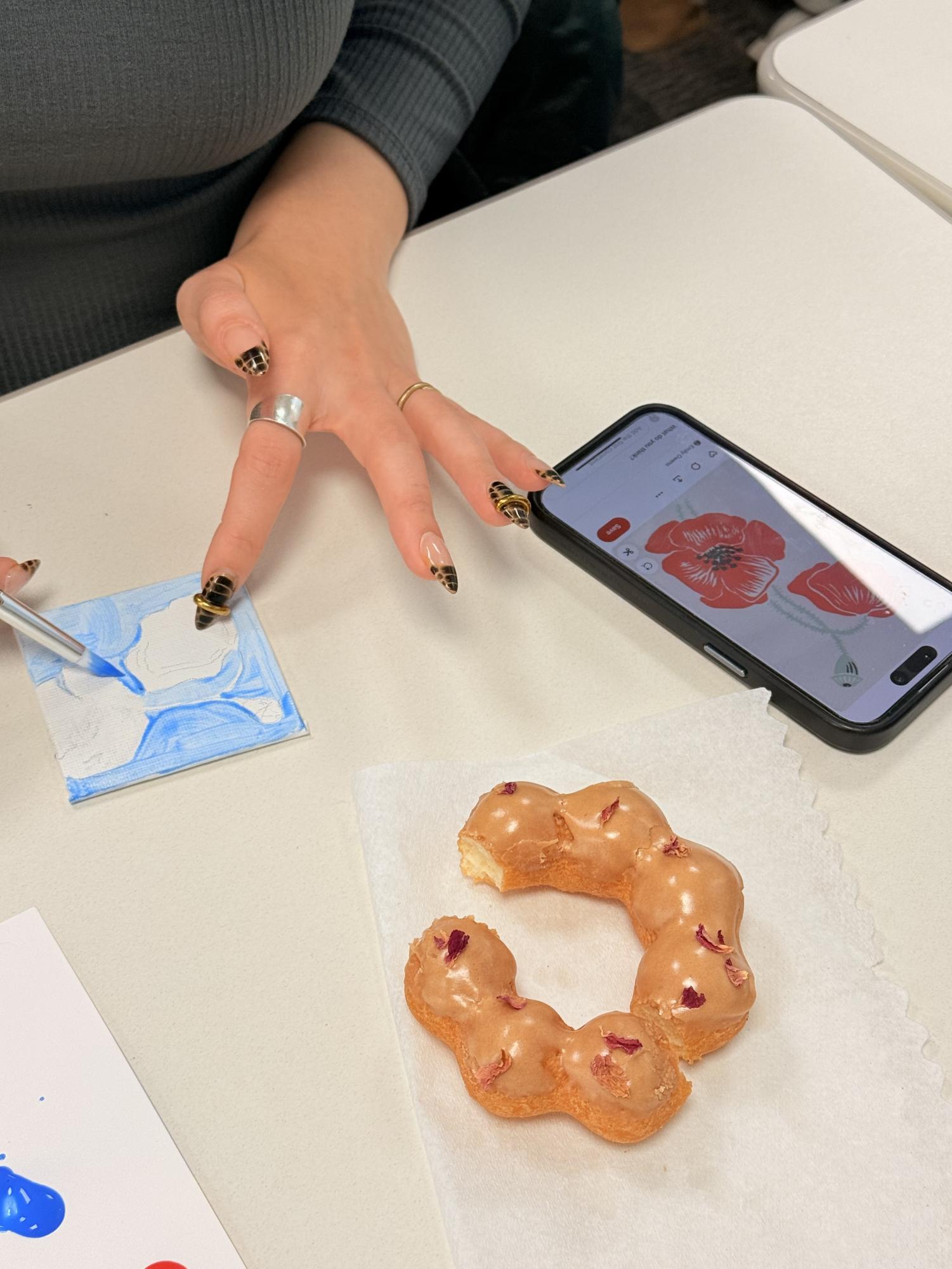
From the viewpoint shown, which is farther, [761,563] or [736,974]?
[761,563]

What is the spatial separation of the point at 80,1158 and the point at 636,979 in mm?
224

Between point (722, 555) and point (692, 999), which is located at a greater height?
point (722, 555)

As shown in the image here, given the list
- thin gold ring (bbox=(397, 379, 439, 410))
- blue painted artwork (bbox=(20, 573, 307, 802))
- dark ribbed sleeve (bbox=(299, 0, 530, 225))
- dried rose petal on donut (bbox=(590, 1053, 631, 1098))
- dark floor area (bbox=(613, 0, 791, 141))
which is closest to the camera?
dried rose petal on donut (bbox=(590, 1053, 631, 1098))

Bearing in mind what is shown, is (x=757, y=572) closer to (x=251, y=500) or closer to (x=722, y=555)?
(x=722, y=555)

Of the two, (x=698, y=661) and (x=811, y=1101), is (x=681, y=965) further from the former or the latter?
(x=698, y=661)

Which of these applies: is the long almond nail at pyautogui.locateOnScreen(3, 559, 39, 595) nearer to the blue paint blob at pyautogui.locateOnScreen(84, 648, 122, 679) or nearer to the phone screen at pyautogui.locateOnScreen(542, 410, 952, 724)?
the blue paint blob at pyautogui.locateOnScreen(84, 648, 122, 679)

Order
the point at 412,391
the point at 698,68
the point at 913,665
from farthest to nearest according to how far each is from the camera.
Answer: the point at 698,68 → the point at 412,391 → the point at 913,665

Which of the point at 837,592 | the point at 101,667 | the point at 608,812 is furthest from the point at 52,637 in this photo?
the point at 837,592

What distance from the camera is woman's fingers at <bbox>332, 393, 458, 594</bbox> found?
59 centimetres

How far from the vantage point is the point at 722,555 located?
0.60 meters

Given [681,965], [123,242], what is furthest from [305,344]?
[681,965]

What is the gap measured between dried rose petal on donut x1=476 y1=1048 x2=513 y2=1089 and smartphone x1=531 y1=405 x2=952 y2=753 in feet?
0.71

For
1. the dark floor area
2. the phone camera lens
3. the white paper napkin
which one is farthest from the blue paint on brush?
the dark floor area

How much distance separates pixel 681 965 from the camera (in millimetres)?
447
